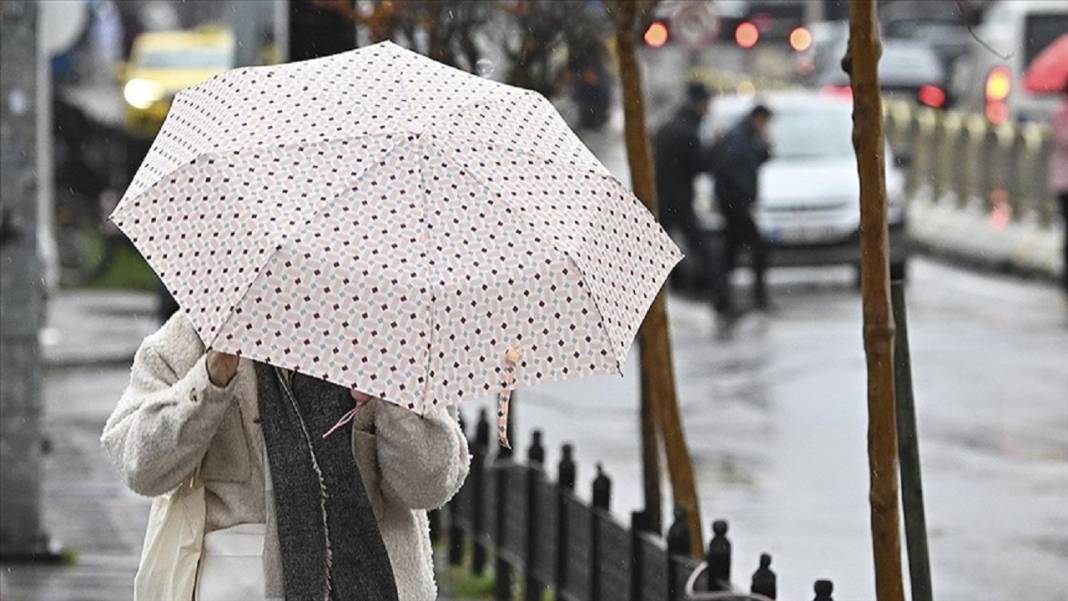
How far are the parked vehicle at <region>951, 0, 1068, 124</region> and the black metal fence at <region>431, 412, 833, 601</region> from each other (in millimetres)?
18483

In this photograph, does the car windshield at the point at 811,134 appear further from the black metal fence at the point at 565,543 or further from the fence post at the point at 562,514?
the fence post at the point at 562,514

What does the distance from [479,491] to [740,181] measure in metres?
10.5

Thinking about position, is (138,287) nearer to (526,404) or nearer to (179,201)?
(526,404)

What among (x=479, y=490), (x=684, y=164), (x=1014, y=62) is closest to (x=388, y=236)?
(x=479, y=490)

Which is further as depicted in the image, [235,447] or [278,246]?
[235,447]

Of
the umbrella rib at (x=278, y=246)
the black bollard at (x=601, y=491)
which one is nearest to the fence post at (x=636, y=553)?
the black bollard at (x=601, y=491)

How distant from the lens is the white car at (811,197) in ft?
72.2

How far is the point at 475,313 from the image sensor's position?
4168mm

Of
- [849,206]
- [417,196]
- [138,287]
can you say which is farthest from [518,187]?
[138,287]

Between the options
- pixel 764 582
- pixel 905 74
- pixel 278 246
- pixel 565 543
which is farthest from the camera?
pixel 905 74

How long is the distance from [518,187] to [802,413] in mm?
11014

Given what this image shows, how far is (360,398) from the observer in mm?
4371

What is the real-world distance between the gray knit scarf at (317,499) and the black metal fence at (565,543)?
1405 millimetres

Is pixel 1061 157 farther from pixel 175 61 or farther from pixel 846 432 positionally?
pixel 175 61
